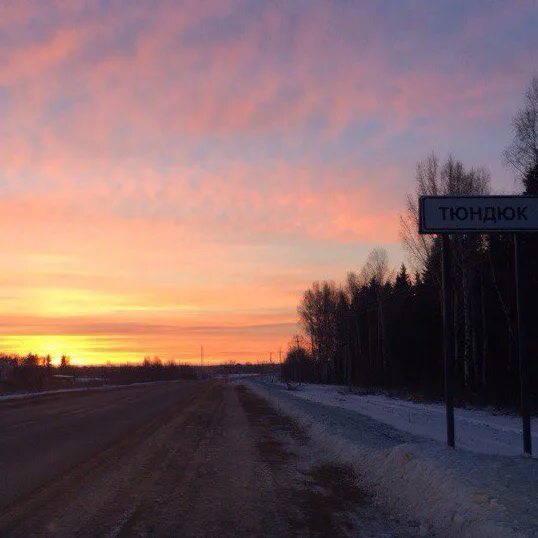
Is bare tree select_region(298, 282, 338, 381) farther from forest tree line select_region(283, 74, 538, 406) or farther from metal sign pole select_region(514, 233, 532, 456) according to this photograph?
metal sign pole select_region(514, 233, 532, 456)

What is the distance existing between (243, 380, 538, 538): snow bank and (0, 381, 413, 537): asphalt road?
41 centimetres

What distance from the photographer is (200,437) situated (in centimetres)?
1628

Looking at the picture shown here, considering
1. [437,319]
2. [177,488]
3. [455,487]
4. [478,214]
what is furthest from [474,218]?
[437,319]

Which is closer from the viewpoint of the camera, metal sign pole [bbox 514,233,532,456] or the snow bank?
the snow bank

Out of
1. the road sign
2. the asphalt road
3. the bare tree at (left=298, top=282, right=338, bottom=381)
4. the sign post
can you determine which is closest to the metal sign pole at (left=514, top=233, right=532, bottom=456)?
the sign post

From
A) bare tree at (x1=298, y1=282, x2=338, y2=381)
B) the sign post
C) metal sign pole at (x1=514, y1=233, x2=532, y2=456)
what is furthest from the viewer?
bare tree at (x1=298, y1=282, x2=338, y2=381)

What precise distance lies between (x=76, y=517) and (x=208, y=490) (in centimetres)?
220

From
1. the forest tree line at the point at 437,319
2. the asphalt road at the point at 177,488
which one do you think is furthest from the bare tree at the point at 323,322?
the asphalt road at the point at 177,488

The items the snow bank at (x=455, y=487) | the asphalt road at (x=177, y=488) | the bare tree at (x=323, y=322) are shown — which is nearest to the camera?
the snow bank at (x=455, y=487)

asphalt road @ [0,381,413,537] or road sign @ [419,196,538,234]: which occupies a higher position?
road sign @ [419,196,538,234]

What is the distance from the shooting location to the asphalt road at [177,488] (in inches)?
268

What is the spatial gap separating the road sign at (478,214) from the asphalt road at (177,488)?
455 cm

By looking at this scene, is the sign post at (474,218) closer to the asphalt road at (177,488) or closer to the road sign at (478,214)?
the road sign at (478,214)

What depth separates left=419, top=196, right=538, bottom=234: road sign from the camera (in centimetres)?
1080
